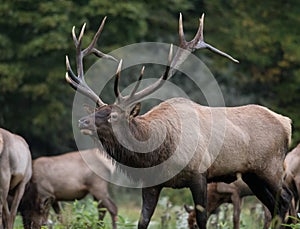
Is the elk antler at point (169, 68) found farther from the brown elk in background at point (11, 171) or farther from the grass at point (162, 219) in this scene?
the brown elk in background at point (11, 171)

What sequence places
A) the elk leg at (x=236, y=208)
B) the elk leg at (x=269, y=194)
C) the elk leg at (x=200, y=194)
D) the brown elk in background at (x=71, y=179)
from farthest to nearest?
the brown elk in background at (x=71, y=179)
the elk leg at (x=236, y=208)
the elk leg at (x=269, y=194)
the elk leg at (x=200, y=194)

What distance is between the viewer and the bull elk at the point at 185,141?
9.02 m

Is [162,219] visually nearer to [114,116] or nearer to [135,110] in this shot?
[135,110]

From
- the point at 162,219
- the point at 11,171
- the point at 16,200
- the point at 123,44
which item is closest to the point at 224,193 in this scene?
the point at 162,219

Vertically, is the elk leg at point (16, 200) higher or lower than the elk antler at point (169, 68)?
lower

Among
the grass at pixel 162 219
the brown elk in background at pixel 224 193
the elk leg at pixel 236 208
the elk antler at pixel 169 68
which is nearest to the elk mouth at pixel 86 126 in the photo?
the elk antler at pixel 169 68

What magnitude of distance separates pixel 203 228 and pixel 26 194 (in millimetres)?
4878

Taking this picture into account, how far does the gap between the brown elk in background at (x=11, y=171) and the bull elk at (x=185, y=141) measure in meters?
1.92

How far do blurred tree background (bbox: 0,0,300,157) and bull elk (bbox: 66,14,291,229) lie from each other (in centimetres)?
1002

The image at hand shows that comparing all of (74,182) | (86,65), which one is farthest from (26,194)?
(86,65)

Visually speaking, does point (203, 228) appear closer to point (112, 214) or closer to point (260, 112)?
point (260, 112)

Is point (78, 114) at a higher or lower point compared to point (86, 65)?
lower

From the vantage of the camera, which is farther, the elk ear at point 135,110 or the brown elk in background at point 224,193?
the brown elk in background at point 224,193

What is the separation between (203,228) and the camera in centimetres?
934
